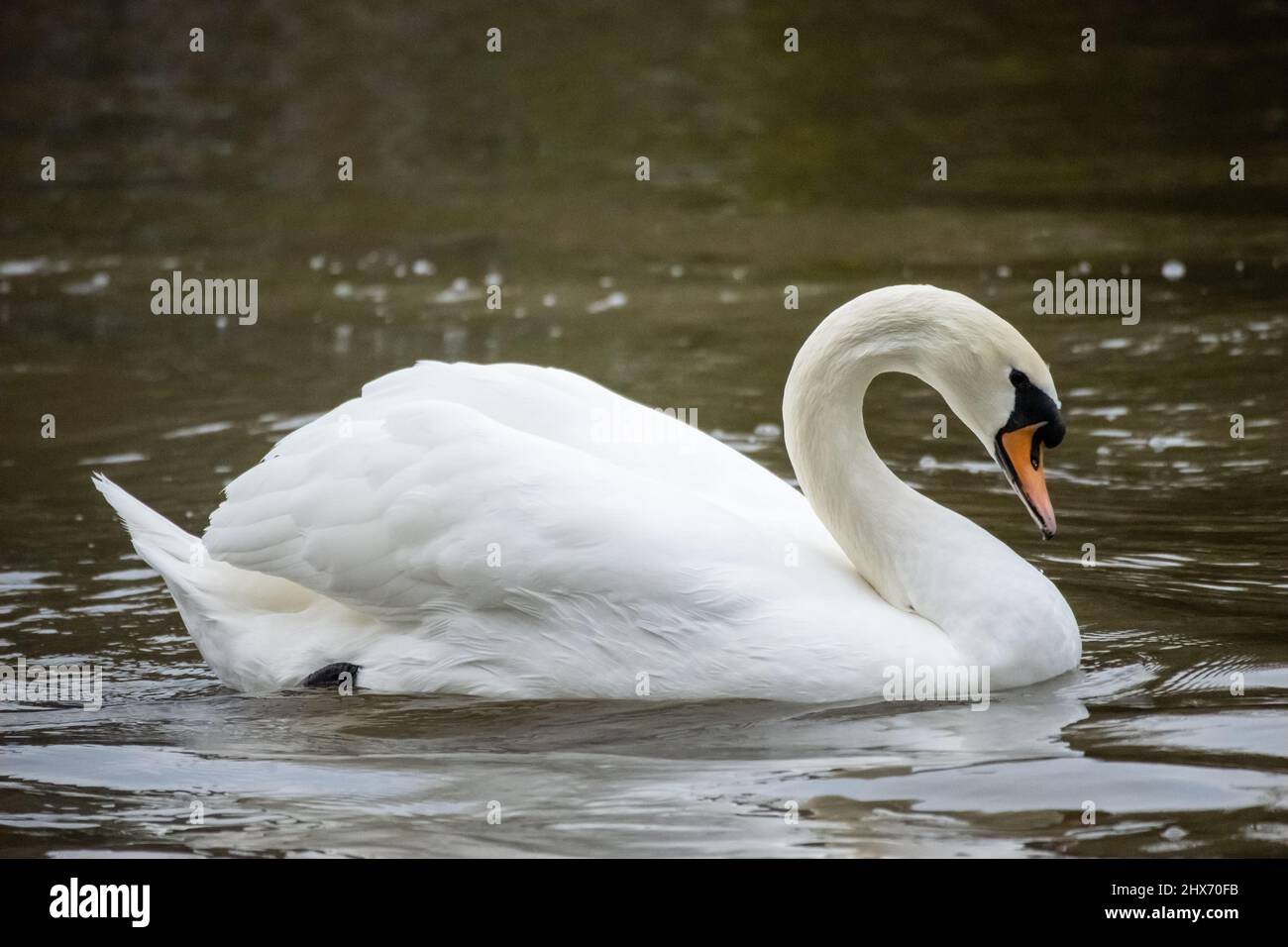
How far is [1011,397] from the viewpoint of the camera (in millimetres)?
6176

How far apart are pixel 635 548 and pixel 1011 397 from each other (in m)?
1.24

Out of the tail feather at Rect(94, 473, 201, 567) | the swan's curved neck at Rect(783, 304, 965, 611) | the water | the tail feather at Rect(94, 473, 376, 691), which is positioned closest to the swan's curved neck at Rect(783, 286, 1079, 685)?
the swan's curved neck at Rect(783, 304, 965, 611)

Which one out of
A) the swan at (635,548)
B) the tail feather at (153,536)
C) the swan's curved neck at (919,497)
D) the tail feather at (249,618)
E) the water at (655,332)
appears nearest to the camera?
the water at (655,332)

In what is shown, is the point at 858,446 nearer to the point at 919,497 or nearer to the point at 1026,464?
the point at 919,497

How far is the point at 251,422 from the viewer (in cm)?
999

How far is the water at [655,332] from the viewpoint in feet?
18.4

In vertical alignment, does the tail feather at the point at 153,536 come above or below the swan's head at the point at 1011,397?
below

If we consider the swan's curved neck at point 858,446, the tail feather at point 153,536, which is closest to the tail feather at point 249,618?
the tail feather at point 153,536

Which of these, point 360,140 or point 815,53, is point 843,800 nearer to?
point 360,140

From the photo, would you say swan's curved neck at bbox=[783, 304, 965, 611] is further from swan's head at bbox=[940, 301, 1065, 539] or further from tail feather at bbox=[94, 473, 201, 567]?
tail feather at bbox=[94, 473, 201, 567]

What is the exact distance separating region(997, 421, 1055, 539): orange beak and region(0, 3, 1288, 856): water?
0.59 metres

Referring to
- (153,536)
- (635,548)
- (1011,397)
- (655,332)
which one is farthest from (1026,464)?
(655,332)

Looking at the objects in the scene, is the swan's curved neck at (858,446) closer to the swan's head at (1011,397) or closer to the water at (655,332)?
the swan's head at (1011,397)

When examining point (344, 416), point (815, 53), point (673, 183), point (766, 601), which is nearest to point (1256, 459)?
point (766, 601)
